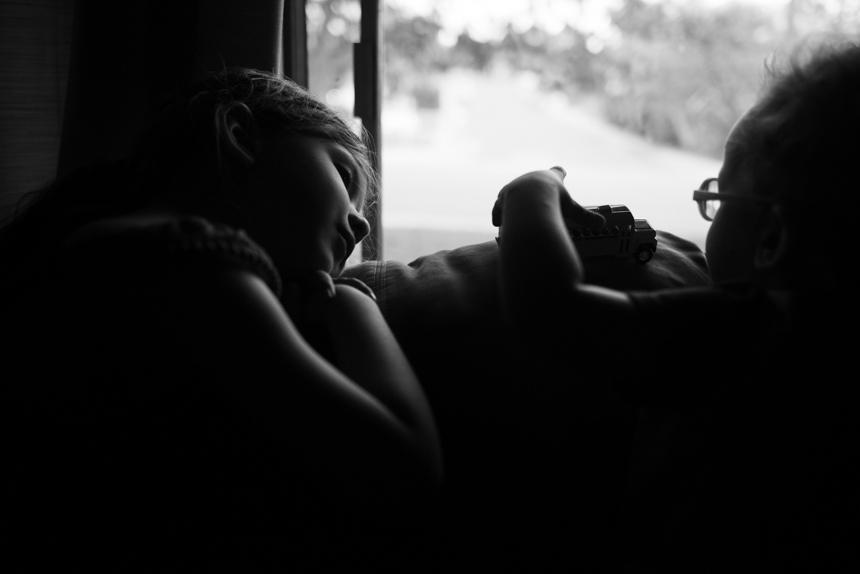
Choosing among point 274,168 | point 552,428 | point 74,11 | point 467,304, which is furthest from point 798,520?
point 74,11

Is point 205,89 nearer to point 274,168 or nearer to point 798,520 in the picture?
point 274,168

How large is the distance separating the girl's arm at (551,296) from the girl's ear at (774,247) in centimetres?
16

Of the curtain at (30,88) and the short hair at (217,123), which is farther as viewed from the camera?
the curtain at (30,88)

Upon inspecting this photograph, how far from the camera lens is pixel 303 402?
1.82 ft

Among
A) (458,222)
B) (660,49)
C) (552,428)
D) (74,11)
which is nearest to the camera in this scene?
(552,428)

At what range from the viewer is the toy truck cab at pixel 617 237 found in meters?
0.84

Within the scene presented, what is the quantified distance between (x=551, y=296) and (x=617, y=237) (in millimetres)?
287

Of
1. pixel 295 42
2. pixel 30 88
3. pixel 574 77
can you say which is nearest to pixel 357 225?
pixel 30 88

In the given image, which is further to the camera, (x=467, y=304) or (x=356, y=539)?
(x=467, y=304)

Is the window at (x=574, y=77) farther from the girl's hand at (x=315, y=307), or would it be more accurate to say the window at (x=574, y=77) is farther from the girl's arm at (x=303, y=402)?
the girl's arm at (x=303, y=402)

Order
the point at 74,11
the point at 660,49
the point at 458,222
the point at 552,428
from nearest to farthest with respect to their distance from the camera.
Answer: the point at 552,428 → the point at 74,11 → the point at 660,49 → the point at 458,222

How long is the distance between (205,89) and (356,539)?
61cm

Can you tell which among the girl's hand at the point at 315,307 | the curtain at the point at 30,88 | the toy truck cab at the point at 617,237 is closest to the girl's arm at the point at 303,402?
the girl's hand at the point at 315,307

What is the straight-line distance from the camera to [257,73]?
0.90 meters
